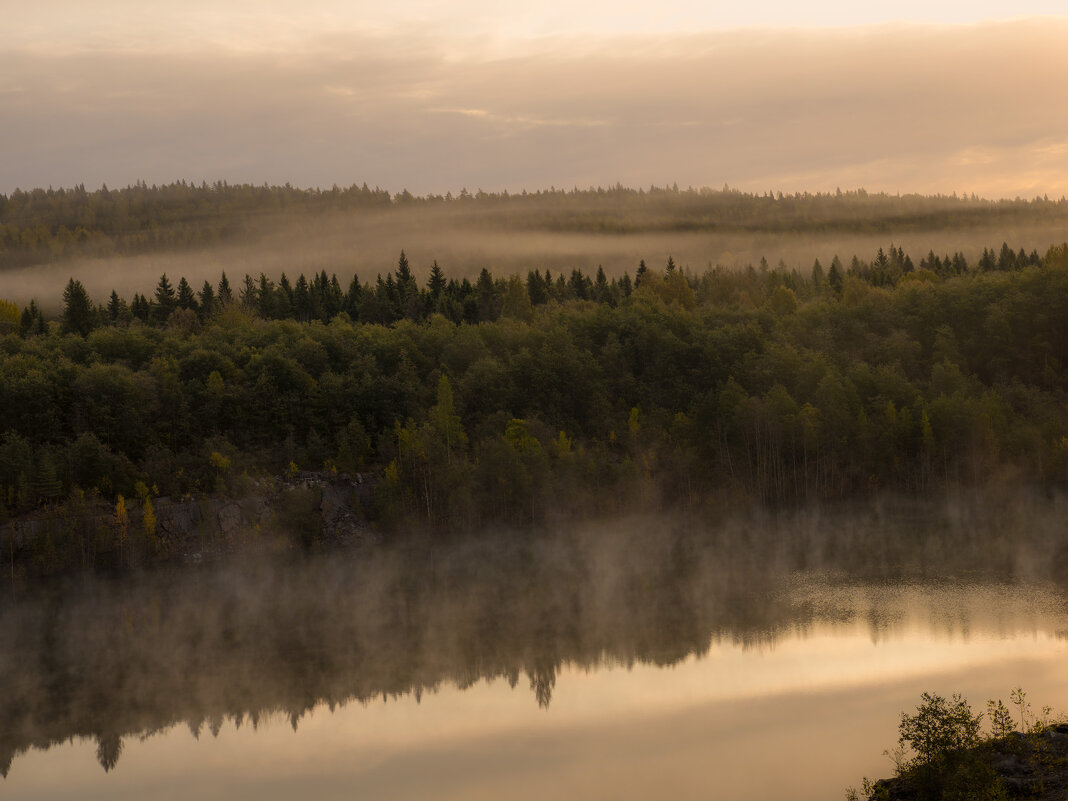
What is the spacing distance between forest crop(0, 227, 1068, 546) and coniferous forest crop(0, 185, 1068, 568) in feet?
0.71

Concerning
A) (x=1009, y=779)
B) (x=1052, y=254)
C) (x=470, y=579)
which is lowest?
(x=470, y=579)

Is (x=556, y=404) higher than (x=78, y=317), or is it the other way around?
(x=78, y=317)

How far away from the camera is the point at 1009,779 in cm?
3059

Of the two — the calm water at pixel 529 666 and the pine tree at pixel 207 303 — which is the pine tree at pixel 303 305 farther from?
the calm water at pixel 529 666

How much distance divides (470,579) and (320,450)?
2623 cm

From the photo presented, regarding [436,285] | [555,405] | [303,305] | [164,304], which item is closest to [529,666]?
[555,405]

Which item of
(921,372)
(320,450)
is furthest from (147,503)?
(921,372)

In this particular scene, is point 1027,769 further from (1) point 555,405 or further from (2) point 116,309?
(2) point 116,309

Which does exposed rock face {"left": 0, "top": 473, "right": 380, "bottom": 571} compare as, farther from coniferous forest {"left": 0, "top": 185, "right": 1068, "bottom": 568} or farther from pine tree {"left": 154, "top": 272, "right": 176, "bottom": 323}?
pine tree {"left": 154, "top": 272, "right": 176, "bottom": 323}

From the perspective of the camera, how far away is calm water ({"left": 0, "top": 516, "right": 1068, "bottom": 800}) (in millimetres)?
40094

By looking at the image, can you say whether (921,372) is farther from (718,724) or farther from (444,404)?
(718,724)

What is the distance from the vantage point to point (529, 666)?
5366 centimetres

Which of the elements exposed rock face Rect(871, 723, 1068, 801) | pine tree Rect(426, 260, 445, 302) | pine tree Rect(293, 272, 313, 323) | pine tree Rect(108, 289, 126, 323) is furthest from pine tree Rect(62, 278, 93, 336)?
exposed rock face Rect(871, 723, 1068, 801)

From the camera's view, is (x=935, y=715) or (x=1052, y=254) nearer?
(x=935, y=715)
